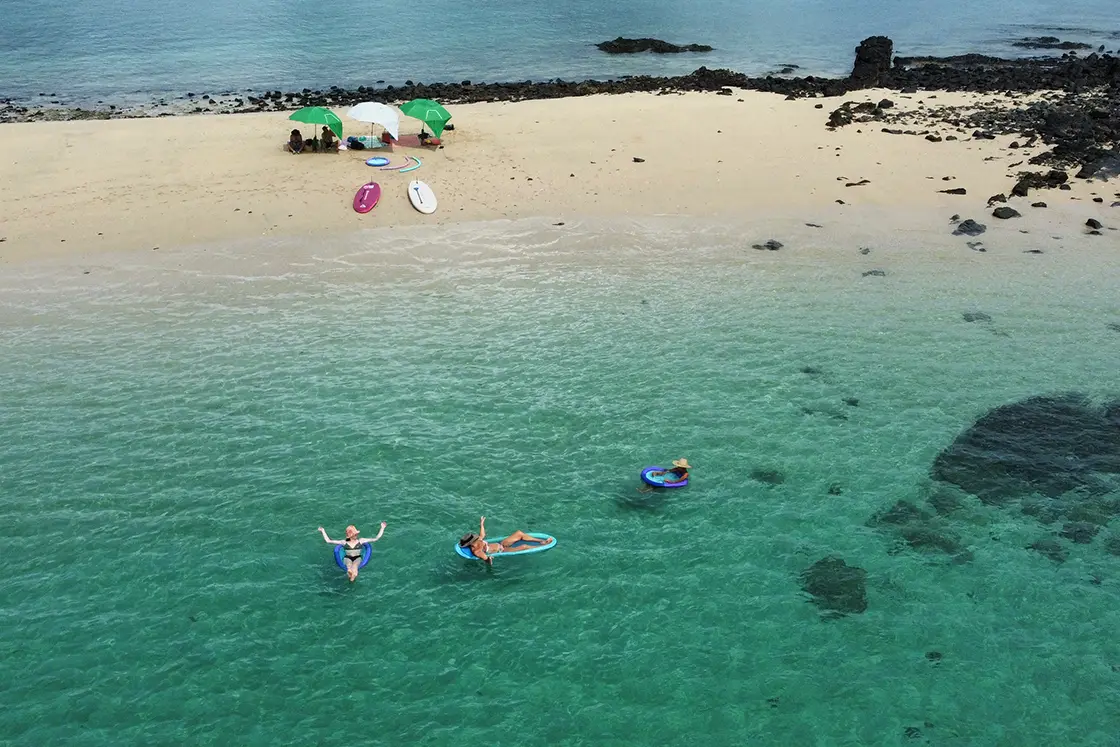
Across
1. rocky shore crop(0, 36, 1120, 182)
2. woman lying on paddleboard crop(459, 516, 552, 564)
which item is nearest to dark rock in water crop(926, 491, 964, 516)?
woman lying on paddleboard crop(459, 516, 552, 564)

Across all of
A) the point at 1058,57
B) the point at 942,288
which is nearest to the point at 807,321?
the point at 942,288

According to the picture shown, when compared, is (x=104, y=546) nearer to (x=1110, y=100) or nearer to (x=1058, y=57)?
(x=1110, y=100)

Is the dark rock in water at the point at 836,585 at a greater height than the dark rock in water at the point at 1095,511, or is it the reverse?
the dark rock in water at the point at 1095,511

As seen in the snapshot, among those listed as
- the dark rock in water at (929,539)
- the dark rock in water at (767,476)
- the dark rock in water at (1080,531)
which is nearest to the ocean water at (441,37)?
the dark rock in water at (767,476)

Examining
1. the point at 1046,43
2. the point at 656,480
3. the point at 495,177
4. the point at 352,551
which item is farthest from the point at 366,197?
the point at 1046,43

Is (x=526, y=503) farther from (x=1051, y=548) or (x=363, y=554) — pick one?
(x=1051, y=548)

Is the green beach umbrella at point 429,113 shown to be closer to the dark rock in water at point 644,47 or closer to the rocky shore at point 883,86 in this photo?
the rocky shore at point 883,86

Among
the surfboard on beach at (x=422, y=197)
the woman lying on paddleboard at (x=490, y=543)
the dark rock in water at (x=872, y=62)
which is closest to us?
the woman lying on paddleboard at (x=490, y=543)
